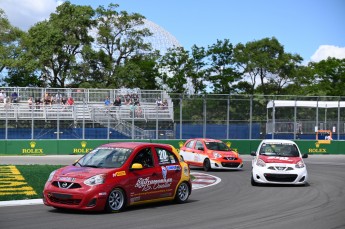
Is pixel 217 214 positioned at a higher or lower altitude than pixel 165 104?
lower

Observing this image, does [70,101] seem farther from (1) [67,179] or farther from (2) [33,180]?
(1) [67,179]

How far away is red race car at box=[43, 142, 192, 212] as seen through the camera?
460 inches

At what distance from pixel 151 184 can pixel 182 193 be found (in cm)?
141

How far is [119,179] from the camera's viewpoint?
12.2m

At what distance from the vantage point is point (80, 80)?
64188mm

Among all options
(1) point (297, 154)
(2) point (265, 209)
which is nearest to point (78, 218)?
(2) point (265, 209)

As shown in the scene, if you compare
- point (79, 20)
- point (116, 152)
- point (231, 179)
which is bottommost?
point (231, 179)

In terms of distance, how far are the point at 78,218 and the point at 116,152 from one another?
223 centimetres

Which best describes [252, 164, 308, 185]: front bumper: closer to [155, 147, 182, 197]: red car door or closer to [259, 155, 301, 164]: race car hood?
[259, 155, 301, 164]: race car hood

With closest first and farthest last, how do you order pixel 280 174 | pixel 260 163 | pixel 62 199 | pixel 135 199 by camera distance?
pixel 62 199 → pixel 135 199 → pixel 280 174 → pixel 260 163

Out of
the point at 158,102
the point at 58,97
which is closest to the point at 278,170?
the point at 158,102

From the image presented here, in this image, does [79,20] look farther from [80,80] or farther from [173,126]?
[173,126]

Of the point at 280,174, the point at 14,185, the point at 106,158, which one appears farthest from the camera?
the point at 280,174

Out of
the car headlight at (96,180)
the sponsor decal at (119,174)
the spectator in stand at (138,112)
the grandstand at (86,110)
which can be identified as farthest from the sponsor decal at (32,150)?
the car headlight at (96,180)
